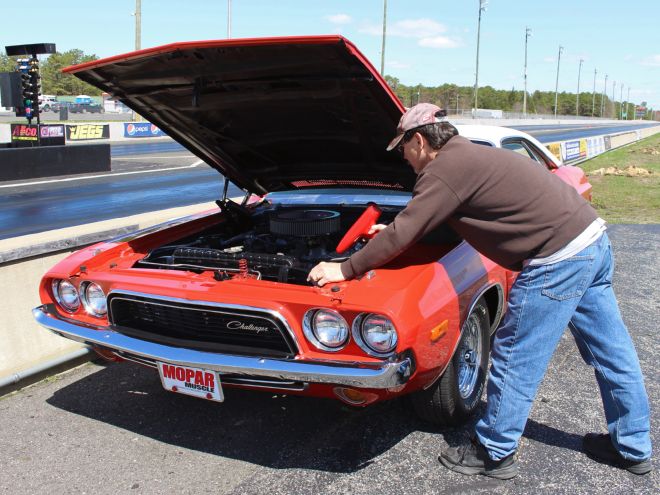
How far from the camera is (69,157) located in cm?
1680

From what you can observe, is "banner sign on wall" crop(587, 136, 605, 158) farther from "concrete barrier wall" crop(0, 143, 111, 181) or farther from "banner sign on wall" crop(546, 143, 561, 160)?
"concrete barrier wall" crop(0, 143, 111, 181)

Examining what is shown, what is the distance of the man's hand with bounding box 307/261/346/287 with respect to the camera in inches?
117

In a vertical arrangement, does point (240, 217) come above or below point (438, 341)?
above

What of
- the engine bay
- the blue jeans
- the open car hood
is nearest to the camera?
the blue jeans

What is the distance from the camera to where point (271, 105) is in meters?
3.97

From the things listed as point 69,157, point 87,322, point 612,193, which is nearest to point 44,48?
point 69,157

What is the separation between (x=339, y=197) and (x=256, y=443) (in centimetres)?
209

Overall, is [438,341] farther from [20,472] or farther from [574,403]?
[20,472]

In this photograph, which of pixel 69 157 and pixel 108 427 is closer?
pixel 108 427

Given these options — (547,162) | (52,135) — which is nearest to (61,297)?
(547,162)

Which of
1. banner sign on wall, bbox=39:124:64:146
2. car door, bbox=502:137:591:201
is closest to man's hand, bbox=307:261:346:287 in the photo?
car door, bbox=502:137:591:201

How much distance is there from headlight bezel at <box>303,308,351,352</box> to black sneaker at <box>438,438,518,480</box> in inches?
31.2

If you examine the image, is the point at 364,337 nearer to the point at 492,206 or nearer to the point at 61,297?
the point at 492,206

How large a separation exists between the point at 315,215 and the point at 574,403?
191 cm
